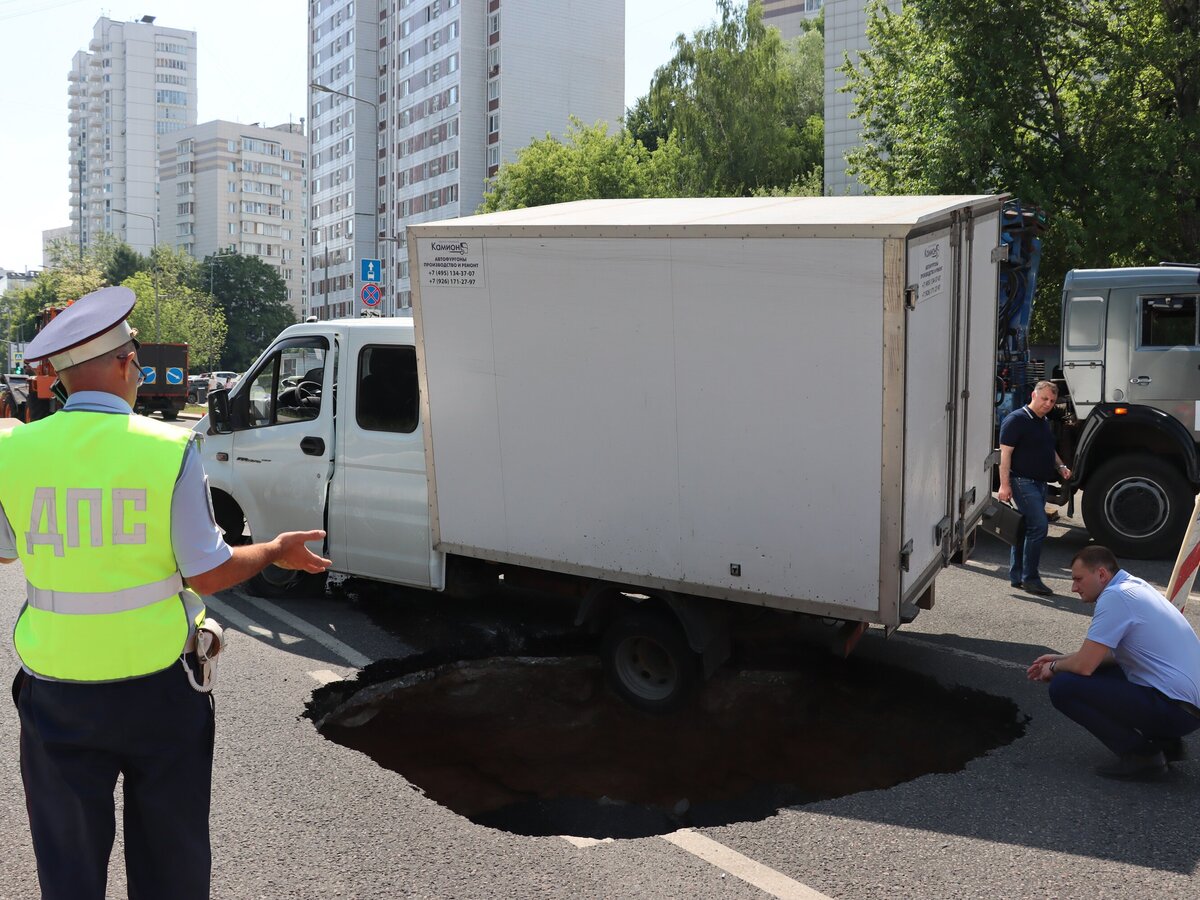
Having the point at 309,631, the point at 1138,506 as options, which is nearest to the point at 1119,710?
the point at 309,631

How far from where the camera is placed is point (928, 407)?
18.6ft

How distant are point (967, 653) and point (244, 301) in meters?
102

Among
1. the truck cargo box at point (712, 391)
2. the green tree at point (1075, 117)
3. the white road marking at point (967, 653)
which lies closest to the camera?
the truck cargo box at point (712, 391)

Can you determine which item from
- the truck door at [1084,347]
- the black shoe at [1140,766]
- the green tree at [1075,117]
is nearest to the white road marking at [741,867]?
the black shoe at [1140,766]

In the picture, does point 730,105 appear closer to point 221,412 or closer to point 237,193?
point 221,412

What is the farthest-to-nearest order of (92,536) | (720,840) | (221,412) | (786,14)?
1. (786,14)
2. (221,412)
3. (720,840)
4. (92,536)

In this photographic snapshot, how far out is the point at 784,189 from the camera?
42.3 meters

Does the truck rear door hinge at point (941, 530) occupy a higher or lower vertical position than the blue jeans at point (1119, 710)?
higher

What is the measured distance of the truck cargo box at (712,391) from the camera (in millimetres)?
5152

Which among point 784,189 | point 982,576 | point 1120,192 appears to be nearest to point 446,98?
point 784,189

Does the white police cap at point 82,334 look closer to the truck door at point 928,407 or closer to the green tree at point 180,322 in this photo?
the truck door at point 928,407

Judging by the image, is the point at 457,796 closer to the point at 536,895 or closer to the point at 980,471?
the point at 536,895

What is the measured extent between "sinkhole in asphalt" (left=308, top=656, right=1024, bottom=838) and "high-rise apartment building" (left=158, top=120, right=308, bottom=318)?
130720 millimetres

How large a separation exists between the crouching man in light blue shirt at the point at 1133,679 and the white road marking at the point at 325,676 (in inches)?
155
